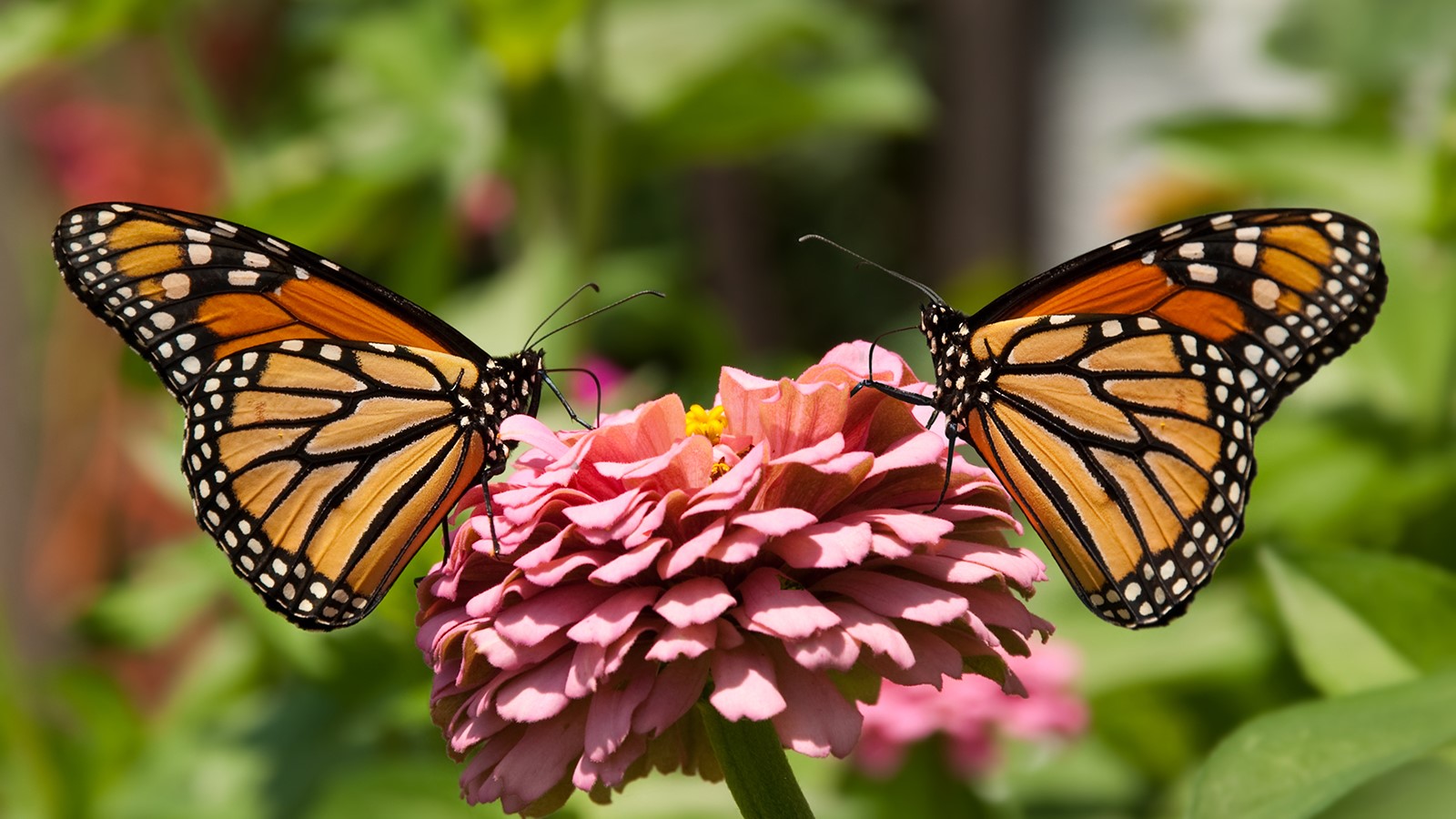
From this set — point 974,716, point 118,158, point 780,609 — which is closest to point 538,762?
point 780,609

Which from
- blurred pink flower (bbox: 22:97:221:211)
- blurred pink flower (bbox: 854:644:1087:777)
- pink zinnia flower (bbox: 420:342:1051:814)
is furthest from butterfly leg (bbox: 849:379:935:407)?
blurred pink flower (bbox: 22:97:221:211)

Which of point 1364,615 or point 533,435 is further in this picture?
point 1364,615

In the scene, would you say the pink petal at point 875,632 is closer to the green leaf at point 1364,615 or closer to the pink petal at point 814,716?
the pink petal at point 814,716

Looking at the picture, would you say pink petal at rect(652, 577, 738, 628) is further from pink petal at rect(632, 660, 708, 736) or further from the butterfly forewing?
the butterfly forewing

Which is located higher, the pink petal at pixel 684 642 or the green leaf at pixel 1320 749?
the pink petal at pixel 684 642

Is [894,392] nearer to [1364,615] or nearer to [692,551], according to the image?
[692,551]

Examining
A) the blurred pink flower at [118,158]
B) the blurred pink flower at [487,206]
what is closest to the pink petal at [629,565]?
the blurred pink flower at [487,206]
